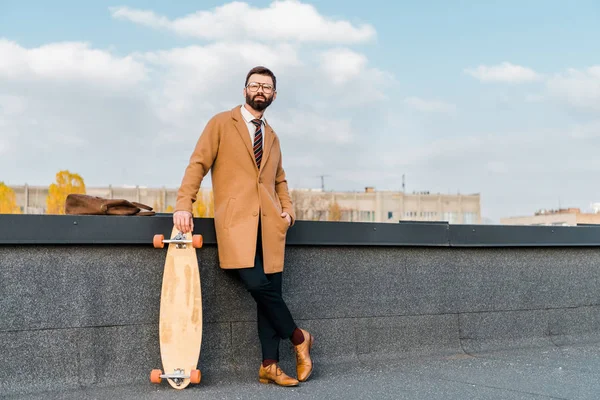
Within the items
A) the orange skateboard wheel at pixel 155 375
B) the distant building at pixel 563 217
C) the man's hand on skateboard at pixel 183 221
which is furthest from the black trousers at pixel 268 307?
the distant building at pixel 563 217

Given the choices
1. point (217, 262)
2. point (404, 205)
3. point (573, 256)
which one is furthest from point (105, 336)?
point (404, 205)

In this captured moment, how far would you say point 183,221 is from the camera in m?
4.57

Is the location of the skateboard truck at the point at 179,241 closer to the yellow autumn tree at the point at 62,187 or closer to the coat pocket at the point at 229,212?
the coat pocket at the point at 229,212

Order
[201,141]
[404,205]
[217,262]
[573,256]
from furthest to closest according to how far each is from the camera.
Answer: [404,205]
[573,256]
[217,262]
[201,141]

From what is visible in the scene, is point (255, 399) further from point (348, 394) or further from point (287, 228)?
point (287, 228)

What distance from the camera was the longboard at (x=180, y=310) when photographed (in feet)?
15.2

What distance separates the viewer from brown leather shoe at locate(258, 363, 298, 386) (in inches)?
188

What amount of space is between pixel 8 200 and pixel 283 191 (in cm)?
8215

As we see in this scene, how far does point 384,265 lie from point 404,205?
10247cm

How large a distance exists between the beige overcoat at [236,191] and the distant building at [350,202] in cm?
7868

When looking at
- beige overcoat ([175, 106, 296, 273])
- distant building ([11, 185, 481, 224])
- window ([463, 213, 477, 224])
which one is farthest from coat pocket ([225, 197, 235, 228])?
window ([463, 213, 477, 224])

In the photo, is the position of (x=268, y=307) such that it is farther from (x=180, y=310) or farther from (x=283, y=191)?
(x=283, y=191)

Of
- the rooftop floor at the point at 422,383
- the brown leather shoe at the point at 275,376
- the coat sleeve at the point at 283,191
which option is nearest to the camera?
the rooftop floor at the point at 422,383

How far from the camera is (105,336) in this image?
15.7ft
